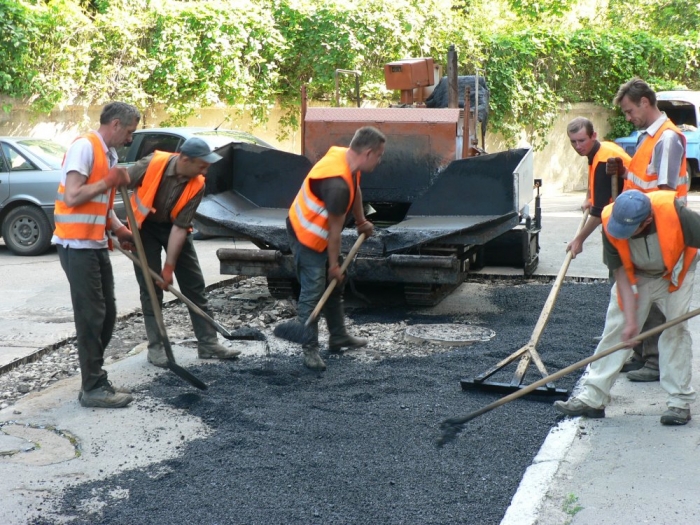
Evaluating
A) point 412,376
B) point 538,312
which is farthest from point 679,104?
point 412,376

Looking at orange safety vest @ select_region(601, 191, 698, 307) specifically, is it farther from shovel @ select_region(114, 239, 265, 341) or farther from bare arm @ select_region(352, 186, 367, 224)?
shovel @ select_region(114, 239, 265, 341)

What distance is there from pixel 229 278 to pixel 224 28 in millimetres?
7270

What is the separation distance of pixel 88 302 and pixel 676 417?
321 centimetres

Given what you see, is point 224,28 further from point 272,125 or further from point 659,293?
point 659,293

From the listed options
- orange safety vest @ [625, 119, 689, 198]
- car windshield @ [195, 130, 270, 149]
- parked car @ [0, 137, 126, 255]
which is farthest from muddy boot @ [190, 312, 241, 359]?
car windshield @ [195, 130, 270, 149]

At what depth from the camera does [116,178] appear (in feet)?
15.7

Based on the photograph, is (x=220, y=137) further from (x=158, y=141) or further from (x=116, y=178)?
(x=116, y=178)

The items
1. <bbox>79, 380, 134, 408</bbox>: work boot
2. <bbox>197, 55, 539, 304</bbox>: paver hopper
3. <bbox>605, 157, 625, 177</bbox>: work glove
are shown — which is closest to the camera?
<bbox>79, 380, 134, 408</bbox>: work boot

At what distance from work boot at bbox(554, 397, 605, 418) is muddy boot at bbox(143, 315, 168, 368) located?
2.59 metres

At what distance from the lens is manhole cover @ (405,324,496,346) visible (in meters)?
6.43

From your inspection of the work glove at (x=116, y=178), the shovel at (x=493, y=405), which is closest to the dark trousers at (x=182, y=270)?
the work glove at (x=116, y=178)

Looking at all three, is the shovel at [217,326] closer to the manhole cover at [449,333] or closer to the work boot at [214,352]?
the work boot at [214,352]

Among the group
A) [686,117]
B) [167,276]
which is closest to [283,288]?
[167,276]

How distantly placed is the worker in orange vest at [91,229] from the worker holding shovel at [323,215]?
1.24m
